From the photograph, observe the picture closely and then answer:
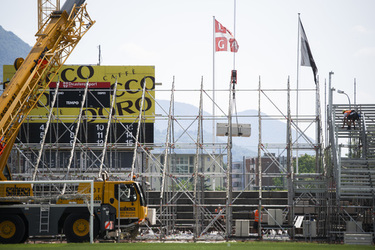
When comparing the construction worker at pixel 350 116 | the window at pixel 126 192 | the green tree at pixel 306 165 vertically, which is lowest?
the window at pixel 126 192

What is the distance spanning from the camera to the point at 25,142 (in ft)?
122

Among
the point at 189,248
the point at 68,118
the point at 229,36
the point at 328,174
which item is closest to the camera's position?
the point at 189,248

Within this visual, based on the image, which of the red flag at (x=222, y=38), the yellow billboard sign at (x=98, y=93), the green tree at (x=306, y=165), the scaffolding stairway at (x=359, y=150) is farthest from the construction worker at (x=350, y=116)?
the green tree at (x=306, y=165)

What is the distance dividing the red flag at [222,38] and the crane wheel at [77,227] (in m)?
17.6

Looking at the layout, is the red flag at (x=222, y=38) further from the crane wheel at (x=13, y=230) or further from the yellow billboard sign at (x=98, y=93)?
the crane wheel at (x=13, y=230)

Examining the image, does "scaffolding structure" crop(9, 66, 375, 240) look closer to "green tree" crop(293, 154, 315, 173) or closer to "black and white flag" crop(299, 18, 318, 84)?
"black and white flag" crop(299, 18, 318, 84)

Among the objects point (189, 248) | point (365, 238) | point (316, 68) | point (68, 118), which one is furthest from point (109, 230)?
point (316, 68)

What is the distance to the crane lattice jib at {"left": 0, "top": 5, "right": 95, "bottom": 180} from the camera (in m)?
29.9

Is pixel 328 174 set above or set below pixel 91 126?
below

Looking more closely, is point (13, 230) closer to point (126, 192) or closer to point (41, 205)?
point (41, 205)

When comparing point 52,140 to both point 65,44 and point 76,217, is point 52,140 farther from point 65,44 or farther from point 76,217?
point 76,217

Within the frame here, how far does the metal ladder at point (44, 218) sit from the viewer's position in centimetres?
2448

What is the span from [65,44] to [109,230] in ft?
40.3

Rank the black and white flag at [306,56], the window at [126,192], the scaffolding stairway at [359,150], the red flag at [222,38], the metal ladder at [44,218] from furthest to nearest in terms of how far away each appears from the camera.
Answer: the red flag at [222,38] < the black and white flag at [306,56] < the scaffolding stairway at [359,150] < the window at [126,192] < the metal ladder at [44,218]
